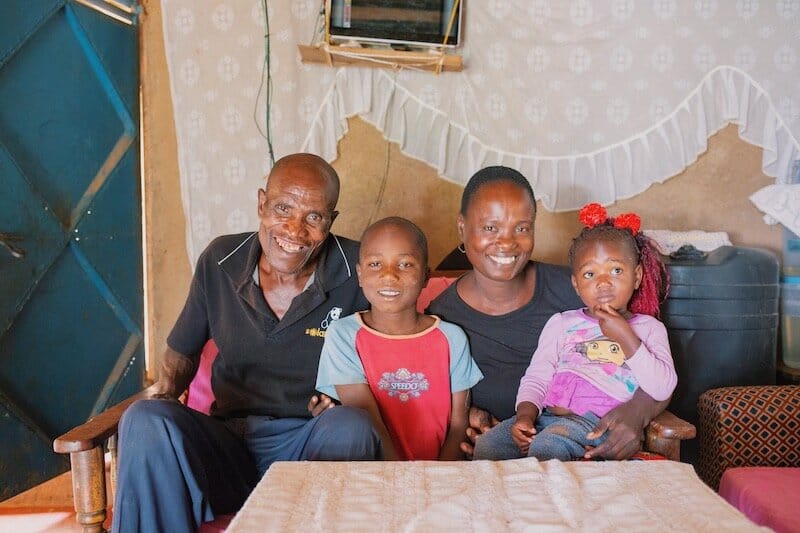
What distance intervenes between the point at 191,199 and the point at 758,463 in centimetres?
249

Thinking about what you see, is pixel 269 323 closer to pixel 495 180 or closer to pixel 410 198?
pixel 495 180

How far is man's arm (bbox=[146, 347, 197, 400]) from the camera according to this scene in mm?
2020

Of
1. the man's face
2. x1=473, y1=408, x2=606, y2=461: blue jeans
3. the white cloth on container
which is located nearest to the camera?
x1=473, y1=408, x2=606, y2=461: blue jeans

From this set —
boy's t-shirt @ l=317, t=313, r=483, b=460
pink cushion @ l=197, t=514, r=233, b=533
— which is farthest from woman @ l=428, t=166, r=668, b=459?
pink cushion @ l=197, t=514, r=233, b=533

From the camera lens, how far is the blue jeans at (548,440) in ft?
5.86

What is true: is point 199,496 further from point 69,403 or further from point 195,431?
point 69,403

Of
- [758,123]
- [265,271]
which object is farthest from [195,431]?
[758,123]

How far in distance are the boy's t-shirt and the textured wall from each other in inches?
47.8

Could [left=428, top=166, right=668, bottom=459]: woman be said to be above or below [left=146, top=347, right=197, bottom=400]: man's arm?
above

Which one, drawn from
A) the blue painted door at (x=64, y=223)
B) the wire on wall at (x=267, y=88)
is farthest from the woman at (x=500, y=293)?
the blue painted door at (x=64, y=223)

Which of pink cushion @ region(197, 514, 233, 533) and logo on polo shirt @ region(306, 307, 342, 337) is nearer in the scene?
pink cushion @ region(197, 514, 233, 533)

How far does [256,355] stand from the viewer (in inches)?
80.5

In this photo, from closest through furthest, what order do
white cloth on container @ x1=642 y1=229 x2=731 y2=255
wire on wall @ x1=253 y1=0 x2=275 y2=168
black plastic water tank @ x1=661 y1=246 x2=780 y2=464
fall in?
black plastic water tank @ x1=661 y1=246 x2=780 y2=464 → white cloth on container @ x1=642 y1=229 x2=731 y2=255 → wire on wall @ x1=253 y1=0 x2=275 y2=168

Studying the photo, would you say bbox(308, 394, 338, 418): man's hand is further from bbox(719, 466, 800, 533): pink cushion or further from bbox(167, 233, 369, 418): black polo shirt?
bbox(719, 466, 800, 533): pink cushion
